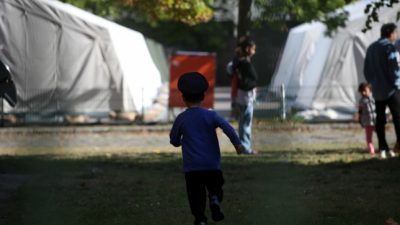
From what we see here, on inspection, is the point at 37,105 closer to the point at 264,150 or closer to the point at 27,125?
the point at 27,125

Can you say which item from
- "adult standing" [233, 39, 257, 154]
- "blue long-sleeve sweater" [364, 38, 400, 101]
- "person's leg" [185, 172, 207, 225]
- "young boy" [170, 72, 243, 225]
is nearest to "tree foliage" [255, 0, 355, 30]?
"young boy" [170, 72, 243, 225]

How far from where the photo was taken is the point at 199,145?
7.11 m

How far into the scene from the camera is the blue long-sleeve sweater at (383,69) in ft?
41.0

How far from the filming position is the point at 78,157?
14.1m

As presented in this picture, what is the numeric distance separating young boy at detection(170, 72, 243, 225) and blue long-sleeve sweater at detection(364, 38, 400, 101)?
586cm

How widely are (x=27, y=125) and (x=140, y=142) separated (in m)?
2.30

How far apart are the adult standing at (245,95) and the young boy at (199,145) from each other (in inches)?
259

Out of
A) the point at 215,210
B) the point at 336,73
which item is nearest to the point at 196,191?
the point at 215,210

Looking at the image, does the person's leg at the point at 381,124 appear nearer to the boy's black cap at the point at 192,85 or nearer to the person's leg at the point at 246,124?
the person's leg at the point at 246,124

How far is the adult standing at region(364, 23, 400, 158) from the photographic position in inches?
492

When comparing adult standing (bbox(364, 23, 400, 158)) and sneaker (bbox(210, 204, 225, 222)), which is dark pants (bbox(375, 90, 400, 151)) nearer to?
adult standing (bbox(364, 23, 400, 158))

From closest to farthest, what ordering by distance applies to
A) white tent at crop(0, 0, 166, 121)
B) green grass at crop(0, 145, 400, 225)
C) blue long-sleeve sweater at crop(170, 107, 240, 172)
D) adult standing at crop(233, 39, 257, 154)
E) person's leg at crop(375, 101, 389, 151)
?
blue long-sleeve sweater at crop(170, 107, 240, 172)
green grass at crop(0, 145, 400, 225)
person's leg at crop(375, 101, 389, 151)
adult standing at crop(233, 39, 257, 154)
white tent at crop(0, 0, 166, 121)

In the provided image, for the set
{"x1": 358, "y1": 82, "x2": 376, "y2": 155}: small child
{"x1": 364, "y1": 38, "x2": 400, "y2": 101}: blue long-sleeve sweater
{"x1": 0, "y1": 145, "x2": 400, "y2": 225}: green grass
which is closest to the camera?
{"x1": 0, "y1": 145, "x2": 400, "y2": 225}: green grass

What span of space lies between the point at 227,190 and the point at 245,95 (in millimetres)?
4223
